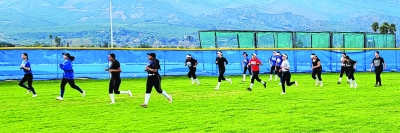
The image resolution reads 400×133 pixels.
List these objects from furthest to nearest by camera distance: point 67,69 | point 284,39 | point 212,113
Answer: point 284,39 < point 67,69 < point 212,113

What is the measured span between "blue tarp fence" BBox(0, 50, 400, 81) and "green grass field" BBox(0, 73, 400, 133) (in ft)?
36.3

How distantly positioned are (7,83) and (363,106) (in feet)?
67.6

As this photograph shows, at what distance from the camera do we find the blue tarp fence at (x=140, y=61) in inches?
1256

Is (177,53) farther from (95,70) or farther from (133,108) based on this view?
(133,108)

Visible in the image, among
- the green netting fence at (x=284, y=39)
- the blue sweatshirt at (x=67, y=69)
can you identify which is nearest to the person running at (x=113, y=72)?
the blue sweatshirt at (x=67, y=69)

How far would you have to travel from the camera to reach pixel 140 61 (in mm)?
35312

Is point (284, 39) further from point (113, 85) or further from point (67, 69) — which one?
point (113, 85)

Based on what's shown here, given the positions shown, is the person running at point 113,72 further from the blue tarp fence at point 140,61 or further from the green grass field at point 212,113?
the blue tarp fence at point 140,61

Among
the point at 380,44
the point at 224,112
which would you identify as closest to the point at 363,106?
the point at 224,112

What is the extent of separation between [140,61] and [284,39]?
1848 cm

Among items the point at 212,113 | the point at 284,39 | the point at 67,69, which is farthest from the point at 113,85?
the point at 284,39

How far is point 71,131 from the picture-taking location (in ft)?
39.7

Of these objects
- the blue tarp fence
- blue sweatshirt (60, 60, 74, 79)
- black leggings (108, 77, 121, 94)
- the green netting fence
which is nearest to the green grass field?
black leggings (108, 77, 121, 94)

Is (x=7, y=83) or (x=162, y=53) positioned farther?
(x=162, y=53)
